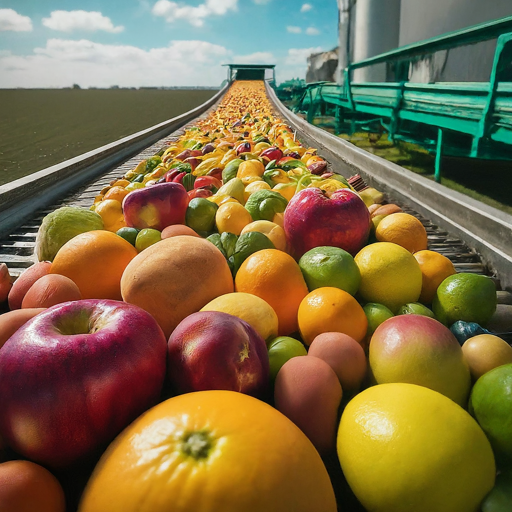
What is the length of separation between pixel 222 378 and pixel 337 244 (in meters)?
1.06

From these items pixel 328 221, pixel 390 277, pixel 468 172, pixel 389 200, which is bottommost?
pixel 468 172

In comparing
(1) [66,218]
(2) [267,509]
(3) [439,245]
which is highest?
(1) [66,218]

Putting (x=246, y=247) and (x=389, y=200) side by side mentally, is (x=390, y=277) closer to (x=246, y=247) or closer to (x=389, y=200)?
(x=246, y=247)

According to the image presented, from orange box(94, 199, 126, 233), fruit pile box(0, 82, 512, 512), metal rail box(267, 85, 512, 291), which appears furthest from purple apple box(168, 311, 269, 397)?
orange box(94, 199, 126, 233)

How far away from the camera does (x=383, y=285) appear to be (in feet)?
4.98

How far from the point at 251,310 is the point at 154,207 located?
1.08 m

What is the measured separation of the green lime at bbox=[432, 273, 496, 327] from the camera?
1391mm

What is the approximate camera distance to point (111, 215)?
235 cm

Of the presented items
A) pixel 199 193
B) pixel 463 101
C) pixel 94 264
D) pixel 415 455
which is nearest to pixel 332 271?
pixel 415 455

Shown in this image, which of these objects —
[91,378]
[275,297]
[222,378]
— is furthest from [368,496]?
[275,297]

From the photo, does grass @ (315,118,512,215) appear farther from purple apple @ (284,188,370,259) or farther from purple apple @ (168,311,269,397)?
purple apple @ (168,311,269,397)

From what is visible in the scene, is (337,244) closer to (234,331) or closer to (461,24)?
(234,331)

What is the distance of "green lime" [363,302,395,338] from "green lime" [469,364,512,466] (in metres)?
0.41

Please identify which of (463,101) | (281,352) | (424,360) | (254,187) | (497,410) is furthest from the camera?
(463,101)
